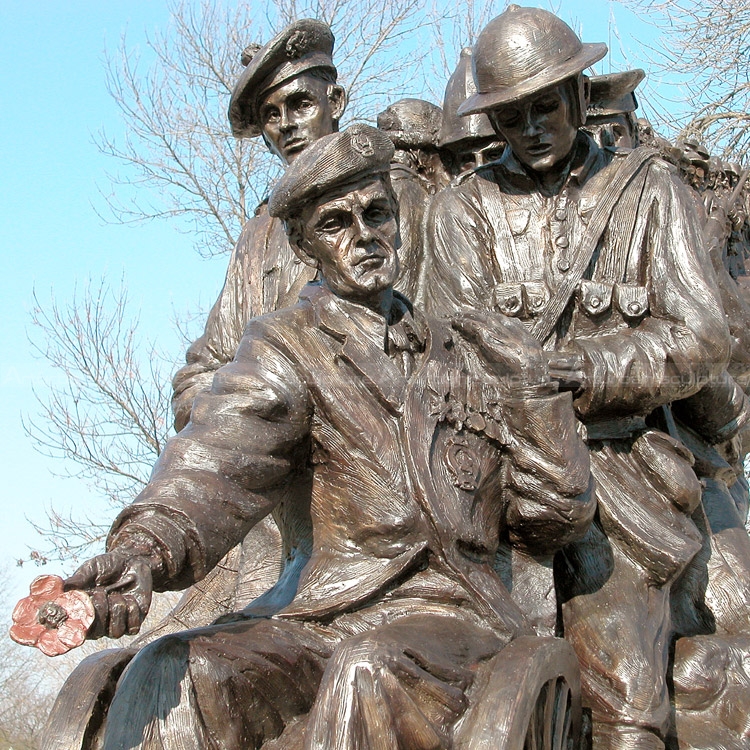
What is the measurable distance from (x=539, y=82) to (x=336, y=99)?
1351mm

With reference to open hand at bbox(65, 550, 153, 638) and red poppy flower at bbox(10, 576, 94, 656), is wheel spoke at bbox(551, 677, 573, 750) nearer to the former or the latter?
open hand at bbox(65, 550, 153, 638)

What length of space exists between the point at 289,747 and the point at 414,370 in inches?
44.7

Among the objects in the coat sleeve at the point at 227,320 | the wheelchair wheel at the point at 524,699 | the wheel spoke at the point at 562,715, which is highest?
the coat sleeve at the point at 227,320

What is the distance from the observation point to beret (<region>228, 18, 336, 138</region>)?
16.4 ft

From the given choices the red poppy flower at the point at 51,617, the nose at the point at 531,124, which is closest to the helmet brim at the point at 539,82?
the nose at the point at 531,124

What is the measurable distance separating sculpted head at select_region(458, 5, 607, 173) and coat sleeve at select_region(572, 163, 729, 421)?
1.16ft

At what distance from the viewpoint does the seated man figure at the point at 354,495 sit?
10.3ft

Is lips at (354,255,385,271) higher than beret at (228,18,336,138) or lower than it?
lower

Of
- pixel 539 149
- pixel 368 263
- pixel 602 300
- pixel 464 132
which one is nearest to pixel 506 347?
pixel 368 263

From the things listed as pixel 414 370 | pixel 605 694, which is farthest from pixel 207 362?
pixel 605 694

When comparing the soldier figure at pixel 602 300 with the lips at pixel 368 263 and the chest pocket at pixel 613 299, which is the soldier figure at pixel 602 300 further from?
the lips at pixel 368 263

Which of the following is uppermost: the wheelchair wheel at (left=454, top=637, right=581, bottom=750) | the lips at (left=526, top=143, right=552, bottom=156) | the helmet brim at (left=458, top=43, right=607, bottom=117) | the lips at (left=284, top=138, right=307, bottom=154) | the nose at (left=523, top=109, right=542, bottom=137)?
the helmet brim at (left=458, top=43, right=607, bottom=117)

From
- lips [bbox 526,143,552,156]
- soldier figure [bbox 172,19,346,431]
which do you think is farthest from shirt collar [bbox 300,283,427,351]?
soldier figure [bbox 172,19,346,431]

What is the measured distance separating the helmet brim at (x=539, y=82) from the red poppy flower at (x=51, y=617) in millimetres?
2112
